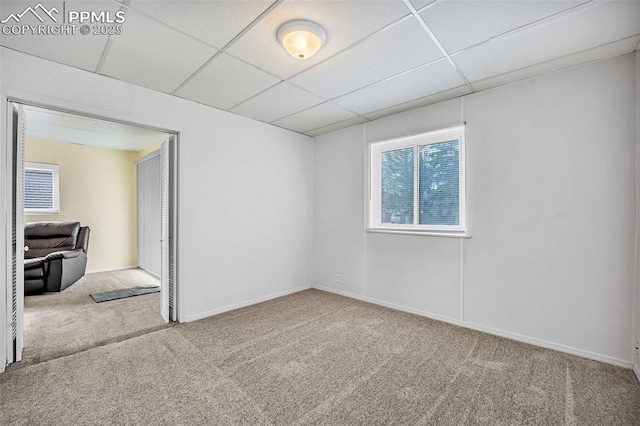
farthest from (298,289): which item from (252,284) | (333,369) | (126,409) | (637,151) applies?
(637,151)

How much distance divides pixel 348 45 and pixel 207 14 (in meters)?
1.03

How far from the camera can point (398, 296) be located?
12.3ft

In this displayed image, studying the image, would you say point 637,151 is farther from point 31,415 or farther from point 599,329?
point 31,415

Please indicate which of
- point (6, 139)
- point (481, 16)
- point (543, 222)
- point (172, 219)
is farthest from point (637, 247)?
point (6, 139)

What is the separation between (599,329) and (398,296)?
189 centimetres

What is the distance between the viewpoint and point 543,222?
2715 mm

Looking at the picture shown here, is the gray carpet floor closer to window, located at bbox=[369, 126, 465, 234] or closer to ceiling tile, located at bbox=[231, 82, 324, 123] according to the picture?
window, located at bbox=[369, 126, 465, 234]

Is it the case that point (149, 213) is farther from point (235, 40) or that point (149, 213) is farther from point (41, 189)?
point (235, 40)

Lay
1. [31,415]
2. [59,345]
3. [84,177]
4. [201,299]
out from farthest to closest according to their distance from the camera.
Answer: [84,177] → [201,299] → [59,345] → [31,415]

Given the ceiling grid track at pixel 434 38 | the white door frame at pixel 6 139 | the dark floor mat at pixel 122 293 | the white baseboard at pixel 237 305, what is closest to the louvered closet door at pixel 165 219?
the white baseboard at pixel 237 305

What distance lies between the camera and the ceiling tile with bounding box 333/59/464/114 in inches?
105

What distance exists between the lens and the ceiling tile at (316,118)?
361cm

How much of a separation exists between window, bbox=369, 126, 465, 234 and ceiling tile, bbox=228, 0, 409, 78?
179cm

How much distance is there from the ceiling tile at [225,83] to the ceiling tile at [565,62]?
2165 millimetres
